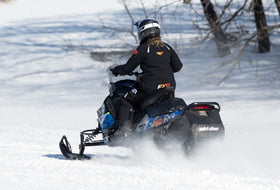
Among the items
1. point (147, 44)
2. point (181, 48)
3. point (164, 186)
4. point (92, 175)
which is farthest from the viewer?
point (181, 48)

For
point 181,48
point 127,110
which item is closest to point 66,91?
point 181,48

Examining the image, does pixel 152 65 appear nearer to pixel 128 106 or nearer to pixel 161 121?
pixel 128 106

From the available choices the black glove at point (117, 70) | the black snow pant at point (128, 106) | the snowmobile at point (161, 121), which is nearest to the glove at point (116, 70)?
the black glove at point (117, 70)

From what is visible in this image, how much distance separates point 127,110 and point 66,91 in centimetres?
1191

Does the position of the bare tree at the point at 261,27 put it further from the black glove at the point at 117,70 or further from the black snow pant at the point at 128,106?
the black snow pant at the point at 128,106

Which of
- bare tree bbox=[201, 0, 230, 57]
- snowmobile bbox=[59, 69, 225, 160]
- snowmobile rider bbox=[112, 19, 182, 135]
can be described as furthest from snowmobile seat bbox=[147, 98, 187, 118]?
bare tree bbox=[201, 0, 230, 57]

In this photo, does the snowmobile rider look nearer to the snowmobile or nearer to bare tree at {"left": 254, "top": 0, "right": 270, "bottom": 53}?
the snowmobile

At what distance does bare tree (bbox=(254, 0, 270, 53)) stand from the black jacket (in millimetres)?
8315

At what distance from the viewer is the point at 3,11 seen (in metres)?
31.2

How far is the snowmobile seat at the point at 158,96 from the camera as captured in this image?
721 cm

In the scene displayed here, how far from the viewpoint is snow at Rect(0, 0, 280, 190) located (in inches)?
234

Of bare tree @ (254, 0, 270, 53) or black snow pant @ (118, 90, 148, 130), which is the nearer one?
black snow pant @ (118, 90, 148, 130)

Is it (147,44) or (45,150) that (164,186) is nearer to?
(147,44)

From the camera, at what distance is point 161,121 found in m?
6.97
